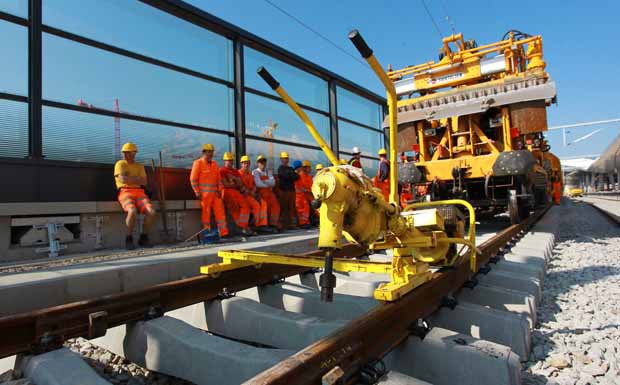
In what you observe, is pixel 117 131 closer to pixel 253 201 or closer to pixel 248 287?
pixel 253 201

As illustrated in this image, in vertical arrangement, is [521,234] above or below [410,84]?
below

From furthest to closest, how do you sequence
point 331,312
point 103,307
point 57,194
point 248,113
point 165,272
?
point 248,113 → point 57,194 → point 165,272 → point 331,312 → point 103,307

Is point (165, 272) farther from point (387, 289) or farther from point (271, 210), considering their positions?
point (271, 210)

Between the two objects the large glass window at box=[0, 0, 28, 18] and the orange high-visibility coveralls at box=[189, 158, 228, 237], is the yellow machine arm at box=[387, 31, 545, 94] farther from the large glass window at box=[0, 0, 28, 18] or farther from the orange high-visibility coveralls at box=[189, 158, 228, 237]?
the large glass window at box=[0, 0, 28, 18]

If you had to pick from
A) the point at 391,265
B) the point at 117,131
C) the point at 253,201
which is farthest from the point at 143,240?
the point at 391,265

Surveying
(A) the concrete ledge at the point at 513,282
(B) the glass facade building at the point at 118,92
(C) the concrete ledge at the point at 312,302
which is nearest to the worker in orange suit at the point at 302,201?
(B) the glass facade building at the point at 118,92

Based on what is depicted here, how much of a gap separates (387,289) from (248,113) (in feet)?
25.4

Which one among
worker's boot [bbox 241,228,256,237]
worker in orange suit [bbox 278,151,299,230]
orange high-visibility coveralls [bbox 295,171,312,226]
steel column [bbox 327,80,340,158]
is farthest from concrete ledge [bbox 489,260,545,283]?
steel column [bbox 327,80,340,158]

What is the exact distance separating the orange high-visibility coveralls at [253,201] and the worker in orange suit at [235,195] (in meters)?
0.14

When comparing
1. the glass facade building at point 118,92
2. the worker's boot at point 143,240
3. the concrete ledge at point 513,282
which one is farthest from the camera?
the worker's boot at point 143,240

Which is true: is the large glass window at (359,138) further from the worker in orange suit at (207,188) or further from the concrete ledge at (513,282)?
the concrete ledge at (513,282)

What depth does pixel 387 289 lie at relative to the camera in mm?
2031

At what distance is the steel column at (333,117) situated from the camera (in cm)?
1227

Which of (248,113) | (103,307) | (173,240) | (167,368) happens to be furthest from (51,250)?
(248,113)
